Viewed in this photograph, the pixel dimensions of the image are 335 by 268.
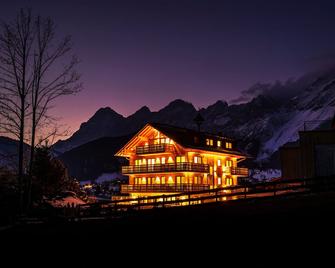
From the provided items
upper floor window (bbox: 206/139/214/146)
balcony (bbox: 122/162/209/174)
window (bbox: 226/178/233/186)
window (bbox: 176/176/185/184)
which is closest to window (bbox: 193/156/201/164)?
balcony (bbox: 122/162/209/174)

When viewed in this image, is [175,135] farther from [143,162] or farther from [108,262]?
[108,262]

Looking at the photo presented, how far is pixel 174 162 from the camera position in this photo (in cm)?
6091

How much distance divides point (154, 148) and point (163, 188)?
20.7 ft

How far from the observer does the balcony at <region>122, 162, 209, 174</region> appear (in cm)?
5916

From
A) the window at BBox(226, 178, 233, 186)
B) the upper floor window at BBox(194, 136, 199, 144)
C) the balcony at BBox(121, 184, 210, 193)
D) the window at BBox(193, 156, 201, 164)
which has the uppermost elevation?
the upper floor window at BBox(194, 136, 199, 144)

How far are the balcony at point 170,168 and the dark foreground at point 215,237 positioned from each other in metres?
33.2

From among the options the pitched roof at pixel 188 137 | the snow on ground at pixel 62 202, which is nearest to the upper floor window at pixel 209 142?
the pitched roof at pixel 188 137

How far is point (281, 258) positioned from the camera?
39.0 ft

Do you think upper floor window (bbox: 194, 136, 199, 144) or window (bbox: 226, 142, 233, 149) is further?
window (bbox: 226, 142, 233, 149)

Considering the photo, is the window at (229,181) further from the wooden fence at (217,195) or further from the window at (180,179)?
the wooden fence at (217,195)

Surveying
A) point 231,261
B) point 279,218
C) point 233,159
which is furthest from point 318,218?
point 233,159

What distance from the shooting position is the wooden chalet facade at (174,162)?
6044cm

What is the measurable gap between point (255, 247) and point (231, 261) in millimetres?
1431

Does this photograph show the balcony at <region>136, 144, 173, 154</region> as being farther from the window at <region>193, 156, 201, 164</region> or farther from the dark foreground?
the dark foreground
